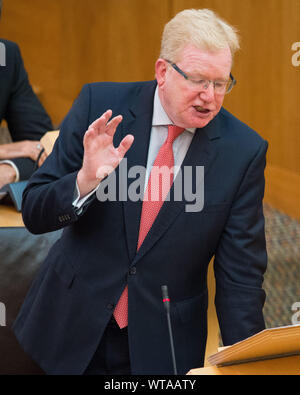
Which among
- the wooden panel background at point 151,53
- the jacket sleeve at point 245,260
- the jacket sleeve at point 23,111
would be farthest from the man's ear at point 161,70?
the jacket sleeve at point 23,111

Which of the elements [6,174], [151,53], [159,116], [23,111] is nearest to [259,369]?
[159,116]

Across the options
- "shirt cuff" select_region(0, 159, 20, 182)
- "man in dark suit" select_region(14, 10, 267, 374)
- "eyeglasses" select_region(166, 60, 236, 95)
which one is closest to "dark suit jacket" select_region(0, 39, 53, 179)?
"shirt cuff" select_region(0, 159, 20, 182)

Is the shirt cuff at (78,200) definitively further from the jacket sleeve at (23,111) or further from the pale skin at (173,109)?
the jacket sleeve at (23,111)

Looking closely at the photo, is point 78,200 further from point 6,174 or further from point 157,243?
point 6,174

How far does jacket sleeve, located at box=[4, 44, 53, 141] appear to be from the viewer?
2.33 metres

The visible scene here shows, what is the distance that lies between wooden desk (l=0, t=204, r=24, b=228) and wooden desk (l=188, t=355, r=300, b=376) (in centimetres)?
103

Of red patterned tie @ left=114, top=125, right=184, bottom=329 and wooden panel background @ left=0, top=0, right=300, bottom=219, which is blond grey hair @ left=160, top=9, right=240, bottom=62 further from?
wooden panel background @ left=0, top=0, right=300, bottom=219

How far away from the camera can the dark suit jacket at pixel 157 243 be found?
4.36 feet

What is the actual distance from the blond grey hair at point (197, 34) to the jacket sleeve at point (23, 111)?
115 centimetres

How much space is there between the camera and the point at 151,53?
12.8 ft

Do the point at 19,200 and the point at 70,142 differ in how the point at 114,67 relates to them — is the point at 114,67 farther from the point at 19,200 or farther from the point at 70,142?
the point at 70,142

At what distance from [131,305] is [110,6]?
131 inches
